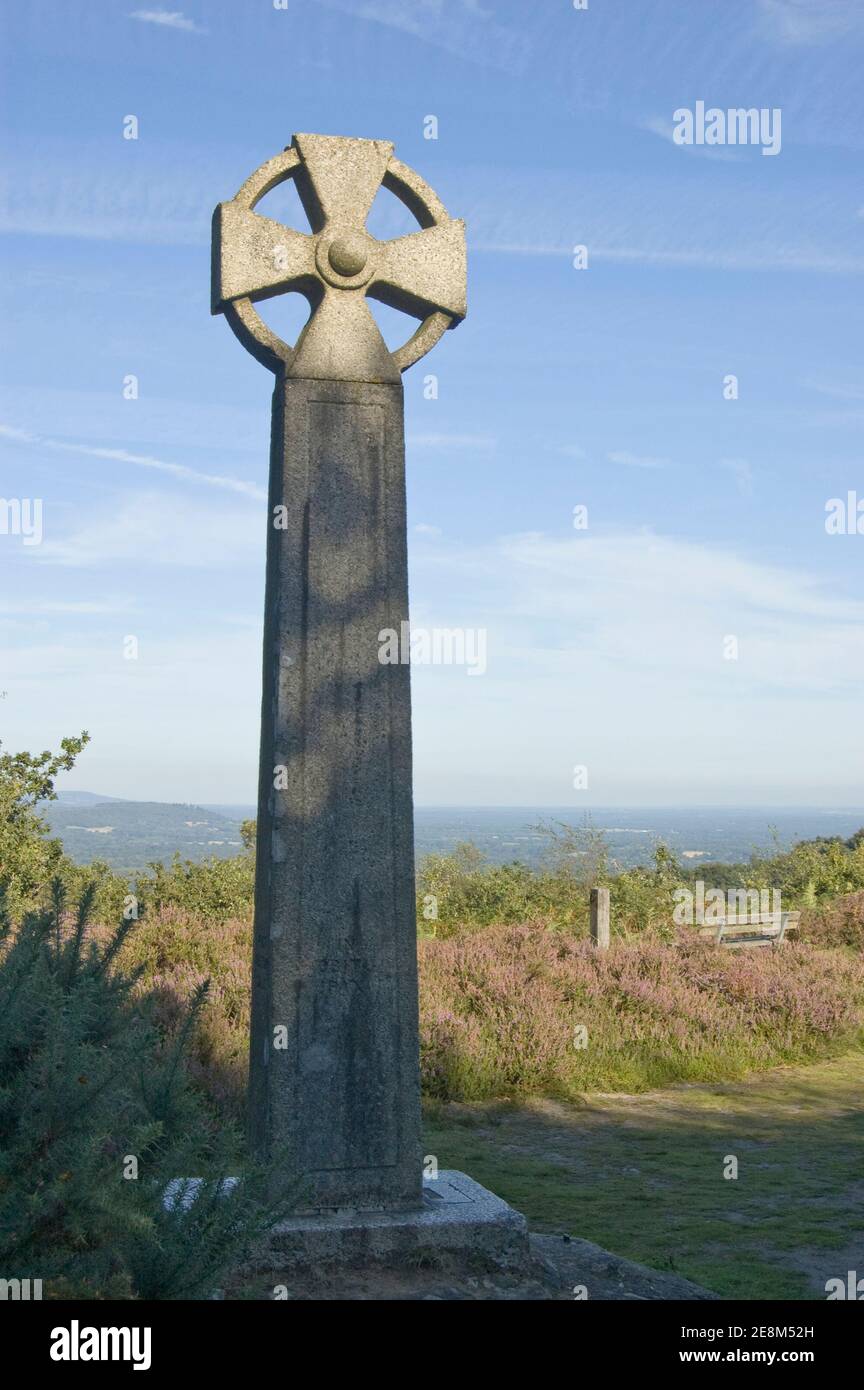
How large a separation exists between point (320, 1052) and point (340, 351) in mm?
2977

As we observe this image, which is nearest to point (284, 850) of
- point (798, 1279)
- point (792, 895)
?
point (798, 1279)

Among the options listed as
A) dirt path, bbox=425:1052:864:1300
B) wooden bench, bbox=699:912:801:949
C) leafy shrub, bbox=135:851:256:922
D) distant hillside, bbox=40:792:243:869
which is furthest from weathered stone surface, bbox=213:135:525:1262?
distant hillside, bbox=40:792:243:869

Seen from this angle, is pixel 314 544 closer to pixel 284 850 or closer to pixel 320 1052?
pixel 284 850

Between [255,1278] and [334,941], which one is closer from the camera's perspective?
[255,1278]

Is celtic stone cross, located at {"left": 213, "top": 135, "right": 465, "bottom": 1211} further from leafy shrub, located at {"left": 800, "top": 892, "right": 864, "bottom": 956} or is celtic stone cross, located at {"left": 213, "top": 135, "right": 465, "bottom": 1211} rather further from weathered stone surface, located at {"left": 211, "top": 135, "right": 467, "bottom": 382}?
leafy shrub, located at {"left": 800, "top": 892, "right": 864, "bottom": 956}

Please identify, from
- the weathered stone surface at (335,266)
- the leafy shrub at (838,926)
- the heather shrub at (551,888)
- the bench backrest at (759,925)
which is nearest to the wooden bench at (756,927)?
the bench backrest at (759,925)

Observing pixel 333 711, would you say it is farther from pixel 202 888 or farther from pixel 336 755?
pixel 202 888

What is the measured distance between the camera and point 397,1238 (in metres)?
4.91

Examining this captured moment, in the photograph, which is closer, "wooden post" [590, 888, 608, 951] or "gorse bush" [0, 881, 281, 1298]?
"gorse bush" [0, 881, 281, 1298]

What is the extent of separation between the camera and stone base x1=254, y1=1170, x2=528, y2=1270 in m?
4.79

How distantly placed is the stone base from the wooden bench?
403 inches

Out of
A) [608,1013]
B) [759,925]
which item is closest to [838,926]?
[759,925]

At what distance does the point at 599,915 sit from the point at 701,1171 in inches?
223
